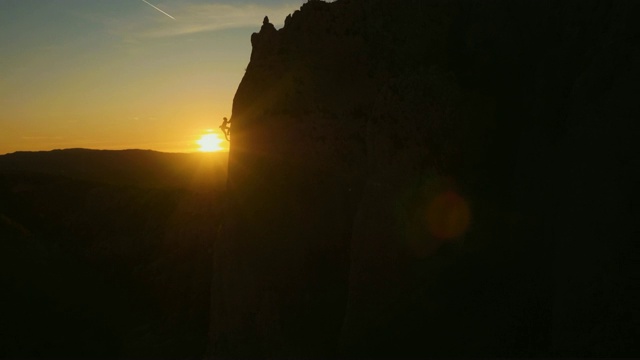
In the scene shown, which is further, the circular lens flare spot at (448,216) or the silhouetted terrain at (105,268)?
the silhouetted terrain at (105,268)

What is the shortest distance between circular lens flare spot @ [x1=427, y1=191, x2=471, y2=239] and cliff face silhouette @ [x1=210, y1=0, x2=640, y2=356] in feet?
0.06

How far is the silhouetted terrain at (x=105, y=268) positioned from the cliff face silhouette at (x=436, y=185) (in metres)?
7.48

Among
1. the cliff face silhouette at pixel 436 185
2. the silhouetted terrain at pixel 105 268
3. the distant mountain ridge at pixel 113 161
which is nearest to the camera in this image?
the cliff face silhouette at pixel 436 185

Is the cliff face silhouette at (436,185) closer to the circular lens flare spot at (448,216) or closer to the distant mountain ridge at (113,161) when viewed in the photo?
the circular lens flare spot at (448,216)

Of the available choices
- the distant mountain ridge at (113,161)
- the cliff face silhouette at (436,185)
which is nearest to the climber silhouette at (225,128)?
the cliff face silhouette at (436,185)

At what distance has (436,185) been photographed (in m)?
7.77

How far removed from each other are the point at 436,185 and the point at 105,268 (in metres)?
20.5

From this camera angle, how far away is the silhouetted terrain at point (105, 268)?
19.8 m

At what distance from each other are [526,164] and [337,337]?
3734 millimetres

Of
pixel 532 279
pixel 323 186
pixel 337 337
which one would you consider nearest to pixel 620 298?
pixel 532 279

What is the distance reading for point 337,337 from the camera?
895 cm

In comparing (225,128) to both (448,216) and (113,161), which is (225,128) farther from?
(113,161)

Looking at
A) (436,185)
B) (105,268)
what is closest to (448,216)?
(436,185)

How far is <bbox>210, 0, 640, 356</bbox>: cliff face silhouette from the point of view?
588 centimetres
